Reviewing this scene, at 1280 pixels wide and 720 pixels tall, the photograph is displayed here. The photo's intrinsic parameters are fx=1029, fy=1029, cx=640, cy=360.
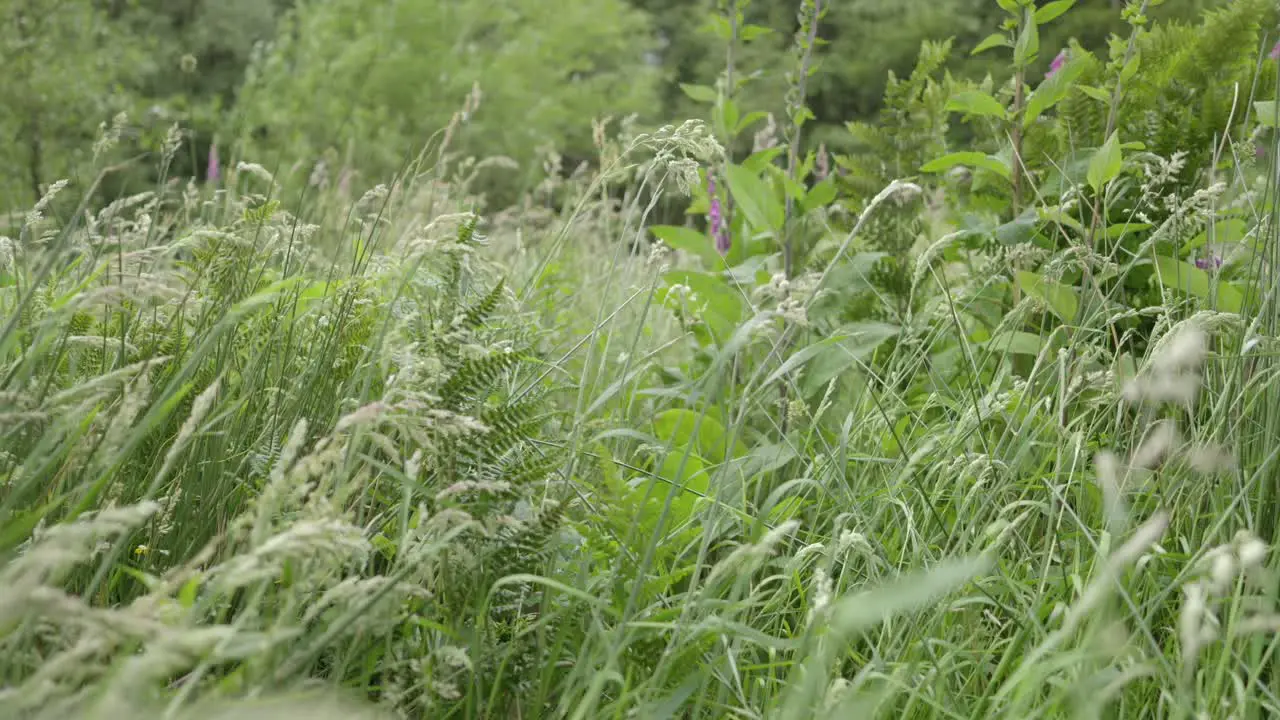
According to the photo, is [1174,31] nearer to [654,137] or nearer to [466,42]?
[654,137]

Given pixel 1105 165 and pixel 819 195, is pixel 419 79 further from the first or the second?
pixel 1105 165

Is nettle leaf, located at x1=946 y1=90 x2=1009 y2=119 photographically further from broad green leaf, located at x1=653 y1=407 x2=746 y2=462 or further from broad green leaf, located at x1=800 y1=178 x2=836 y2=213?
broad green leaf, located at x1=653 y1=407 x2=746 y2=462

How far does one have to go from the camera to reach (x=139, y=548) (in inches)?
52.0

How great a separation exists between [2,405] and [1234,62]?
249cm

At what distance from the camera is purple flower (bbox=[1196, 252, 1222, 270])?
1.83 m

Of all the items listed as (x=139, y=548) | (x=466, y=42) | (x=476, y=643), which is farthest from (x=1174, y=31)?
(x=466, y=42)

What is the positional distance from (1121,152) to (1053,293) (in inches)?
14.0

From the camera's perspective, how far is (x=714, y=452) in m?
2.17

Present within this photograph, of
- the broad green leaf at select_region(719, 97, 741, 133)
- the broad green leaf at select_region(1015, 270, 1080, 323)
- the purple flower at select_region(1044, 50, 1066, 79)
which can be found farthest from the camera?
the broad green leaf at select_region(719, 97, 741, 133)

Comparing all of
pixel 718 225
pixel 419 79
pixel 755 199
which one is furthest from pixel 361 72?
pixel 755 199

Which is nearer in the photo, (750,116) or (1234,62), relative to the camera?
(1234,62)

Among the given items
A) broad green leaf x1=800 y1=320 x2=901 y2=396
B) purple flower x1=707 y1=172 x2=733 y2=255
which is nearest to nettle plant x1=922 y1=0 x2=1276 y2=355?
broad green leaf x1=800 y1=320 x2=901 y2=396

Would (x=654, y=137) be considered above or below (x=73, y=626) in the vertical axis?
above

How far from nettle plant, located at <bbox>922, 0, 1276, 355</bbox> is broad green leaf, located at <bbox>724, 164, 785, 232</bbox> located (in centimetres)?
41
